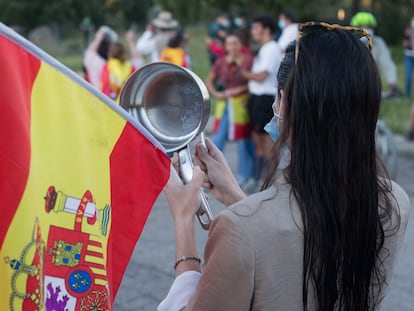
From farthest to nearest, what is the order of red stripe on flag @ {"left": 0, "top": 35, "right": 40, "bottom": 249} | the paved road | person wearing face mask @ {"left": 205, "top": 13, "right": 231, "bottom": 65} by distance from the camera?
1. person wearing face mask @ {"left": 205, "top": 13, "right": 231, "bottom": 65}
2. the paved road
3. red stripe on flag @ {"left": 0, "top": 35, "right": 40, "bottom": 249}

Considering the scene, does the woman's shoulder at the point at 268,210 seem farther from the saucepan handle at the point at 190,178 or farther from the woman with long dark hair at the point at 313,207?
the saucepan handle at the point at 190,178

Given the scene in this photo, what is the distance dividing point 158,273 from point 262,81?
2641 mm

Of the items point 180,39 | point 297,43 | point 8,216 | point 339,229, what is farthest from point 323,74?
point 180,39

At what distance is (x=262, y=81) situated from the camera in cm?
695

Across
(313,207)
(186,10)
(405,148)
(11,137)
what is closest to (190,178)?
(313,207)

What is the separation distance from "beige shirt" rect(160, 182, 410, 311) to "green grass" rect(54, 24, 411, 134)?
6.50m

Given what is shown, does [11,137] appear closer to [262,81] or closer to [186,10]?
[262,81]

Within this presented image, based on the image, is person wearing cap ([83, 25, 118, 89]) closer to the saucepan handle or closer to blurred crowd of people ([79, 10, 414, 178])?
blurred crowd of people ([79, 10, 414, 178])

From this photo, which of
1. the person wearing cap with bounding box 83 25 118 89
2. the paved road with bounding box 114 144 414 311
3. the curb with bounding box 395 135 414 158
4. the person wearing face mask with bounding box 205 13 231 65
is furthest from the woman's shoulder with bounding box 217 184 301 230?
the person wearing face mask with bounding box 205 13 231 65

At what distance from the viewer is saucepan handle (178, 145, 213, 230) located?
189cm

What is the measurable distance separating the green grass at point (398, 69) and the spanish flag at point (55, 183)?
21.3 ft

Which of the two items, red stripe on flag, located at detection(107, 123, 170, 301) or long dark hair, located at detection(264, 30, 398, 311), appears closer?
long dark hair, located at detection(264, 30, 398, 311)

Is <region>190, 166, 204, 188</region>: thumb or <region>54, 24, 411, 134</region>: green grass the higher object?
<region>190, 166, 204, 188</region>: thumb

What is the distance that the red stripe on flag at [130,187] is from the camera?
5.84 ft
